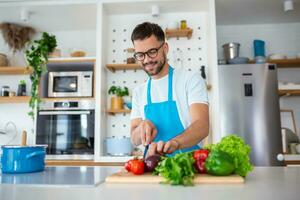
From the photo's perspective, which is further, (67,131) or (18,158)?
(67,131)

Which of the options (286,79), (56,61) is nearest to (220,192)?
(56,61)

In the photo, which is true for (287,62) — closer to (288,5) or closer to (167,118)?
(288,5)

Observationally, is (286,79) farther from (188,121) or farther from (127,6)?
(188,121)

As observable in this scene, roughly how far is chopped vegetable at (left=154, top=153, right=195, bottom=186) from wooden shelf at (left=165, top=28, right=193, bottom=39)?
2.31m

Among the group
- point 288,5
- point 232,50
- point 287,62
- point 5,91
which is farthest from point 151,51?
point 5,91

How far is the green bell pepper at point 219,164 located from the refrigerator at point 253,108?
1928 millimetres

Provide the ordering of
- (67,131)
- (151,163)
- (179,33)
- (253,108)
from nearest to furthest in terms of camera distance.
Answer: (151,163) → (253,108) → (67,131) → (179,33)

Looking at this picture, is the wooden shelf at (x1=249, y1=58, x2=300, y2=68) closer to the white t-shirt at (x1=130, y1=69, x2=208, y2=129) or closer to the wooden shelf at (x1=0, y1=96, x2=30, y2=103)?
the white t-shirt at (x1=130, y1=69, x2=208, y2=129)

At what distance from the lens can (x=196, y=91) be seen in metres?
1.57

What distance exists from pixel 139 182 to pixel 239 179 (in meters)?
0.30

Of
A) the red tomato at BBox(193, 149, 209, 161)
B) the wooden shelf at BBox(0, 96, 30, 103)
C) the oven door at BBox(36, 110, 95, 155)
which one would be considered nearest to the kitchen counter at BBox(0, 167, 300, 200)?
the red tomato at BBox(193, 149, 209, 161)

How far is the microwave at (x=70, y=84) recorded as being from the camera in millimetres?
2949

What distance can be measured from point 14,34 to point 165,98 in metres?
2.47

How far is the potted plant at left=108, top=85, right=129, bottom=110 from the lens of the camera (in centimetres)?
301
